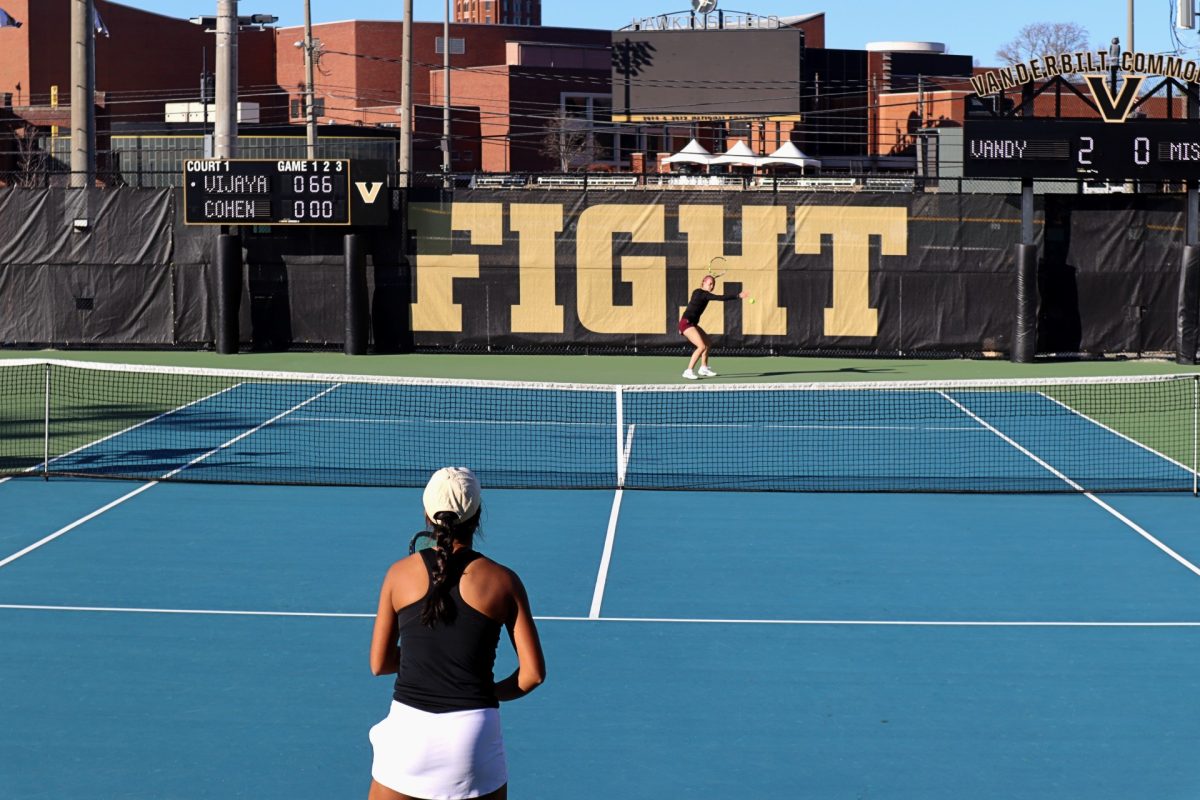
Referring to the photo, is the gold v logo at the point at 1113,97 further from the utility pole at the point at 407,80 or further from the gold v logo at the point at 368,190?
the utility pole at the point at 407,80

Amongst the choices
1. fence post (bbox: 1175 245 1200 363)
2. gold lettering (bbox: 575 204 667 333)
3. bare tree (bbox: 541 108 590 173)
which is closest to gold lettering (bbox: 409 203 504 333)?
gold lettering (bbox: 575 204 667 333)

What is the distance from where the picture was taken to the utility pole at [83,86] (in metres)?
29.7

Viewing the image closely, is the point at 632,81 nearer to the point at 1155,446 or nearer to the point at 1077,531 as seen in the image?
the point at 1155,446

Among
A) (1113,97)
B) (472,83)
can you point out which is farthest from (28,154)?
(1113,97)

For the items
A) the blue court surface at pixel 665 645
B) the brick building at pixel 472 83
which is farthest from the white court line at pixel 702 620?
the brick building at pixel 472 83

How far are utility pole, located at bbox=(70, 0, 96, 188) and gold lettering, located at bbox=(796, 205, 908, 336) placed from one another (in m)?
13.1

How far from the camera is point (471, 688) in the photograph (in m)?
5.31

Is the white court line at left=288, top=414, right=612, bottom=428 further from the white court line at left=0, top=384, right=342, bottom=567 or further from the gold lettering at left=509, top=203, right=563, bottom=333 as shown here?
the gold lettering at left=509, top=203, right=563, bottom=333

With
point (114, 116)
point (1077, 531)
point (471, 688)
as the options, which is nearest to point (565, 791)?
point (471, 688)

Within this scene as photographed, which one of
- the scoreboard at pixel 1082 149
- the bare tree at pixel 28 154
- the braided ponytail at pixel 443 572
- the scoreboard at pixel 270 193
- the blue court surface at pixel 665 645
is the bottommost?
the blue court surface at pixel 665 645

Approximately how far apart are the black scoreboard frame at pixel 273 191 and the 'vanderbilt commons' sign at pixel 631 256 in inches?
62.2

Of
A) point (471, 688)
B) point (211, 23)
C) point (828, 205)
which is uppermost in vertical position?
point (211, 23)

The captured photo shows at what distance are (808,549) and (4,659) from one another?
659 cm

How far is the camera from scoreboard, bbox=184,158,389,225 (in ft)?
97.9
